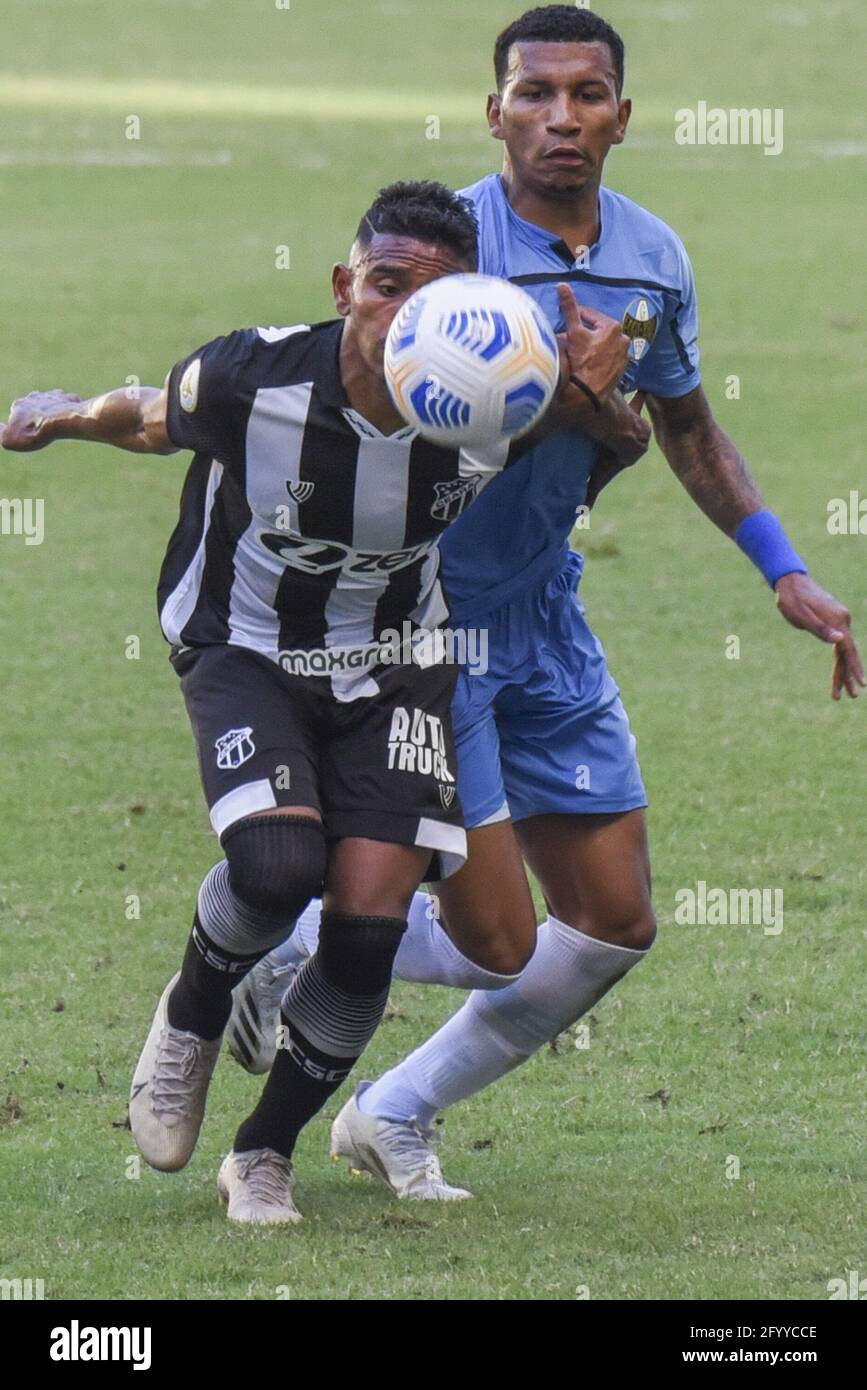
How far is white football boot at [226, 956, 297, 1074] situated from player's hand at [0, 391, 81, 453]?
145cm

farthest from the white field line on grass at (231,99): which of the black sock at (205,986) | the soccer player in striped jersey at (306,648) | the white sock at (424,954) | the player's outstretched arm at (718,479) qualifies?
the black sock at (205,986)

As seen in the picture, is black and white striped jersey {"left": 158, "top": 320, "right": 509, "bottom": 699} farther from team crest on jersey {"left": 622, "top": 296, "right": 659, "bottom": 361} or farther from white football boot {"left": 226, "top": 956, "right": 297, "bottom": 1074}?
white football boot {"left": 226, "top": 956, "right": 297, "bottom": 1074}

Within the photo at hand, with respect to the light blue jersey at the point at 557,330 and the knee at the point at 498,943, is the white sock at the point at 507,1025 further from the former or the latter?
the light blue jersey at the point at 557,330

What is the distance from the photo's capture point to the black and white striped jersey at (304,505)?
5148 mm

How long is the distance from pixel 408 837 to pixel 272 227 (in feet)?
70.2

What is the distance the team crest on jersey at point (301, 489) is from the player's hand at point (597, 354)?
58 centimetres

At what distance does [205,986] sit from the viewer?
17.8 feet

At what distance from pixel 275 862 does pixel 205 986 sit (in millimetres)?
495

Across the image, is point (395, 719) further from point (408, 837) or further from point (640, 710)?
point (640, 710)

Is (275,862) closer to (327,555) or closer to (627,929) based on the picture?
(327,555)

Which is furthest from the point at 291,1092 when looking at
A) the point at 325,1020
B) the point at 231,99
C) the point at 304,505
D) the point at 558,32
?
the point at 231,99

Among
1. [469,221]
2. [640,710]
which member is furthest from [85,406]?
[640,710]

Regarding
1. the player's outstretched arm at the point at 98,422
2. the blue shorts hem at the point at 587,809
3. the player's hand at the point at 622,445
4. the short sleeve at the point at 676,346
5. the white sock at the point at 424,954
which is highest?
the short sleeve at the point at 676,346

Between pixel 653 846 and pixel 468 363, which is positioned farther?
pixel 653 846
